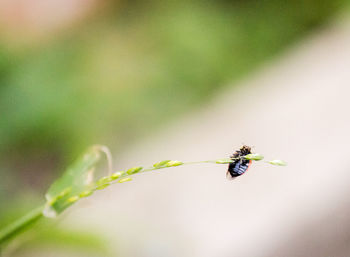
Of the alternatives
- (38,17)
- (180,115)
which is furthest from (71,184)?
(38,17)

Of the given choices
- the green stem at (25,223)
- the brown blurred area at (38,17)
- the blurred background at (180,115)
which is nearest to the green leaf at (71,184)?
the green stem at (25,223)

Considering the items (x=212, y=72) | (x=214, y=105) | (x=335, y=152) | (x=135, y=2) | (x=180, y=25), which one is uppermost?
(x=135, y=2)

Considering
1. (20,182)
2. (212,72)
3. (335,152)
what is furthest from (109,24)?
(335,152)

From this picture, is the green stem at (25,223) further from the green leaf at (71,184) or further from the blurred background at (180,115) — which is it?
the blurred background at (180,115)

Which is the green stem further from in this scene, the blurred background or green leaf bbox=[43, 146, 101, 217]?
the blurred background

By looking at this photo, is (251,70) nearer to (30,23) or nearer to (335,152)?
(335,152)

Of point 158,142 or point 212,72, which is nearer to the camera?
point 158,142
